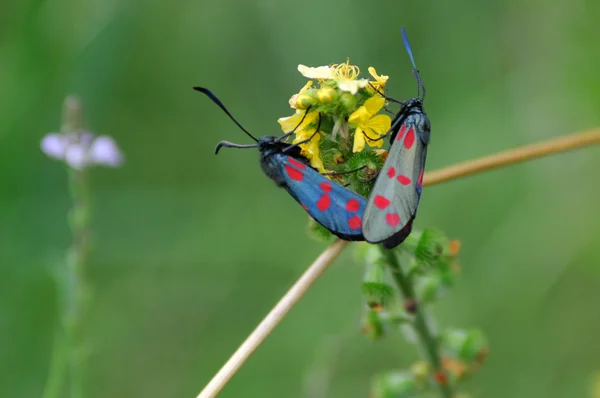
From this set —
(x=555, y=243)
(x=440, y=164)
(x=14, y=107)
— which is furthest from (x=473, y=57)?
(x=14, y=107)

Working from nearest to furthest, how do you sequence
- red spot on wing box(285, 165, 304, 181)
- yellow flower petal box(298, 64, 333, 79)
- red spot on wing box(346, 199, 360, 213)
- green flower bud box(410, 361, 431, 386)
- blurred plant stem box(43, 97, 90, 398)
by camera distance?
red spot on wing box(346, 199, 360, 213)
yellow flower petal box(298, 64, 333, 79)
red spot on wing box(285, 165, 304, 181)
green flower bud box(410, 361, 431, 386)
blurred plant stem box(43, 97, 90, 398)

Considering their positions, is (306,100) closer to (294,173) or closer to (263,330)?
(294,173)

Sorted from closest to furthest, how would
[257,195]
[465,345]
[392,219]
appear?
[392,219] → [465,345] → [257,195]

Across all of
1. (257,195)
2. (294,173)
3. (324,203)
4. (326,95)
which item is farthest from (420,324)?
(257,195)

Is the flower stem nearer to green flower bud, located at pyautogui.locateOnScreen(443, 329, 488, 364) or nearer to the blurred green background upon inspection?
green flower bud, located at pyautogui.locateOnScreen(443, 329, 488, 364)

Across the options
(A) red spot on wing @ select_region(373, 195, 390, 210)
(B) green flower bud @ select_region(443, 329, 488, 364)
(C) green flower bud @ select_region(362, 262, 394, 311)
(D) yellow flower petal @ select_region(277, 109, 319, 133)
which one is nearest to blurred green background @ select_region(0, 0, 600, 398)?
(B) green flower bud @ select_region(443, 329, 488, 364)

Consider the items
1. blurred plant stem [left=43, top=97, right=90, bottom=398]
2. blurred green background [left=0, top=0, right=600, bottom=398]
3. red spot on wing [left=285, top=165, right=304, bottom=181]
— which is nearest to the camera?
red spot on wing [left=285, top=165, right=304, bottom=181]
